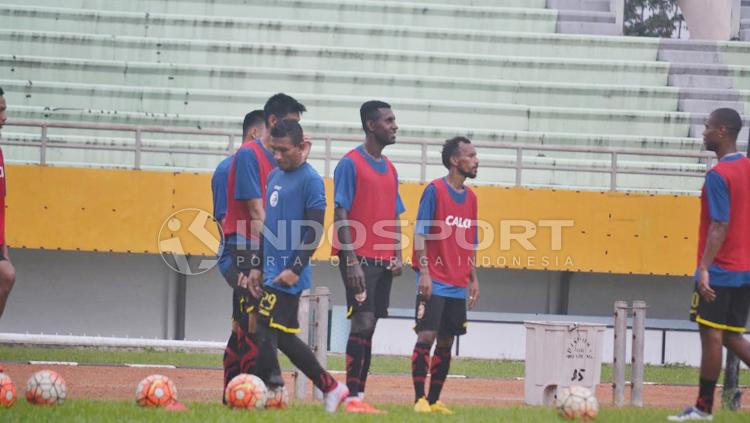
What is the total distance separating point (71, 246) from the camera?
17906 millimetres

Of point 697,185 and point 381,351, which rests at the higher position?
point 697,185

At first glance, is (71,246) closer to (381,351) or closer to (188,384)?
(381,351)

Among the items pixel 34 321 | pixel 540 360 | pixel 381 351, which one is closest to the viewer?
pixel 540 360

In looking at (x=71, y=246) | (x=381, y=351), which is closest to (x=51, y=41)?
(x=71, y=246)

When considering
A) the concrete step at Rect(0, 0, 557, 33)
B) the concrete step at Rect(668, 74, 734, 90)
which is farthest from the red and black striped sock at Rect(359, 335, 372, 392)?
the concrete step at Rect(0, 0, 557, 33)

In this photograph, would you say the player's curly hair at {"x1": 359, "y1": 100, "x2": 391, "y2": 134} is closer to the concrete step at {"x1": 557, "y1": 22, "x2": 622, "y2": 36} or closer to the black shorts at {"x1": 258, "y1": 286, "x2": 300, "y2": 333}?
the black shorts at {"x1": 258, "y1": 286, "x2": 300, "y2": 333}

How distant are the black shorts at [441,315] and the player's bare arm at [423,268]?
3.6 inches

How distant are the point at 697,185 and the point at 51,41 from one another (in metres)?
10.6

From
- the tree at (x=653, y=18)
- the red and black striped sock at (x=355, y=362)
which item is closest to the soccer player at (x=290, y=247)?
the red and black striped sock at (x=355, y=362)

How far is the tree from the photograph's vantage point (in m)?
45.4

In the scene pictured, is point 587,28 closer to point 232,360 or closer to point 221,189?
point 221,189

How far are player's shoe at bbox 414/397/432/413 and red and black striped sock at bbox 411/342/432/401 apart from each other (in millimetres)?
81

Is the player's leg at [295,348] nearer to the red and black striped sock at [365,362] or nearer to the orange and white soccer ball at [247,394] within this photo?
the orange and white soccer ball at [247,394]

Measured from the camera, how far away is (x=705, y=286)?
9031 mm
